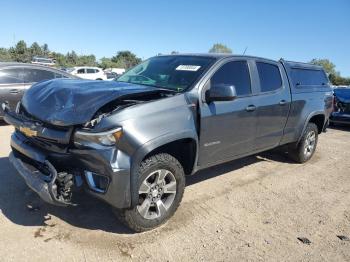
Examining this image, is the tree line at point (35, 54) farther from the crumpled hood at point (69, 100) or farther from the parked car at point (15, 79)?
Answer: the crumpled hood at point (69, 100)

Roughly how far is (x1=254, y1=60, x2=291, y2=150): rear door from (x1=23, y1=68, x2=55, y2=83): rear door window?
240 inches

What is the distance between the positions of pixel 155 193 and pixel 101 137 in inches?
37.2

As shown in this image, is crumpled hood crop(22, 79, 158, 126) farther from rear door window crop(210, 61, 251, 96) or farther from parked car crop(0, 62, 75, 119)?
parked car crop(0, 62, 75, 119)

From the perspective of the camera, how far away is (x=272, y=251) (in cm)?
366

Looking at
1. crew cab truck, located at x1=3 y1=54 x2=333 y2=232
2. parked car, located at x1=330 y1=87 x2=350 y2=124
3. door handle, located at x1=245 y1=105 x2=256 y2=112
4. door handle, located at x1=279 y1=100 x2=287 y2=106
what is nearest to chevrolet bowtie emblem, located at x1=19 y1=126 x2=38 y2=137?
crew cab truck, located at x1=3 y1=54 x2=333 y2=232

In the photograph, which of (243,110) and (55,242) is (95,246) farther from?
(243,110)

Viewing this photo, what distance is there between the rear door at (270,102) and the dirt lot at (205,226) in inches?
28.7

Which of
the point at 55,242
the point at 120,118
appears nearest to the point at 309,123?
the point at 120,118

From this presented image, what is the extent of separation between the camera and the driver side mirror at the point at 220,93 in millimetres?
4152

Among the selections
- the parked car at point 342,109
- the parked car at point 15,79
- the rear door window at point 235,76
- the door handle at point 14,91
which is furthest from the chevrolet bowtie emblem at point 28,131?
the parked car at point 342,109

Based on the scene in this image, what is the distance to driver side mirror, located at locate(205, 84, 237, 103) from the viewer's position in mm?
4152

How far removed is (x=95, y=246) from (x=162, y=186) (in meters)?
0.91

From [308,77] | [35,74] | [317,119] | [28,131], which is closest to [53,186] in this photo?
[28,131]

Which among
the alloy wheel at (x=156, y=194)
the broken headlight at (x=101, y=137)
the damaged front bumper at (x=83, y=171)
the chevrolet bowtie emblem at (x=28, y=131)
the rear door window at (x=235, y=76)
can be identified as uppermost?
the rear door window at (x=235, y=76)
